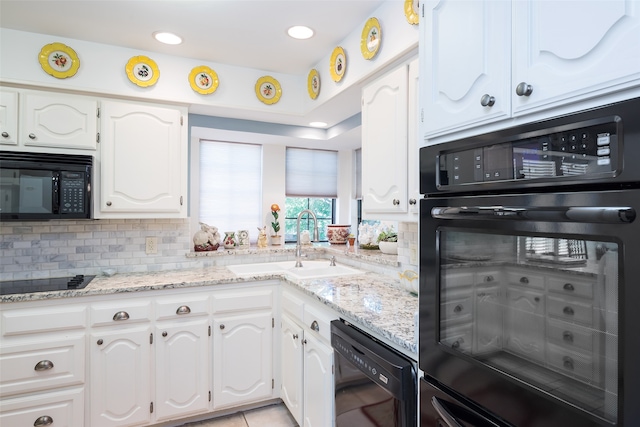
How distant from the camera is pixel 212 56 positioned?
Result: 260 centimetres

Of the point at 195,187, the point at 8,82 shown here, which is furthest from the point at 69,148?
the point at 195,187

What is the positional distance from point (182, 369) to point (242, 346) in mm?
394

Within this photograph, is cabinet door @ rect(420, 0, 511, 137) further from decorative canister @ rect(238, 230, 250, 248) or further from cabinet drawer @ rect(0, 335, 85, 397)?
decorative canister @ rect(238, 230, 250, 248)

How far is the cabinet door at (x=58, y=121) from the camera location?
2225mm

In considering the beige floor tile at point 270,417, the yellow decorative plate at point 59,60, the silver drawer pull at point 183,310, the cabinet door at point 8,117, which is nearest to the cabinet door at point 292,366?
the beige floor tile at point 270,417

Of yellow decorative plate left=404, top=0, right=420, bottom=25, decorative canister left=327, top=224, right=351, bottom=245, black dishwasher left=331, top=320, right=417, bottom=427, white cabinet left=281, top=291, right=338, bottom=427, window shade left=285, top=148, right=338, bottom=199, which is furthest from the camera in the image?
window shade left=285, top=148, right=338, bottom=199

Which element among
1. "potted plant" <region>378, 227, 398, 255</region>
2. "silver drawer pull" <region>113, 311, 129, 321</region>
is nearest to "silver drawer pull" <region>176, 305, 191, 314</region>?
"silver drawer pull" <region>113, 311, 129, 321</region>

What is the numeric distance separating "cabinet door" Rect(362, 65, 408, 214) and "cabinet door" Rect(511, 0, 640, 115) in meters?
0.95

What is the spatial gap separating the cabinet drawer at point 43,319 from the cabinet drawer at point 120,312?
65mm

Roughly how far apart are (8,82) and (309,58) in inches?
75.2

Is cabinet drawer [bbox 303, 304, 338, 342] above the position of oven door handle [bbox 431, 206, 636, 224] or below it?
below

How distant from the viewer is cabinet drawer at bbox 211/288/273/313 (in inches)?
95.2

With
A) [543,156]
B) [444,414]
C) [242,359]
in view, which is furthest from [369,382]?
[242,359]

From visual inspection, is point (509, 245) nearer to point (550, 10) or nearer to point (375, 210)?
point (550, 10)
